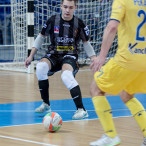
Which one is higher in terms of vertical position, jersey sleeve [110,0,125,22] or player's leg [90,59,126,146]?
jersey sleeve [110,0,125,22]

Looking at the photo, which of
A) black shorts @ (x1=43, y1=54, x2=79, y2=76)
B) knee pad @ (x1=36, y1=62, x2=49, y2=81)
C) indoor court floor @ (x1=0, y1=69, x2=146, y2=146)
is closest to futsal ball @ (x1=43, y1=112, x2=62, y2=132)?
indoor court floor @ (x1=0, y1=69, x2=146, y2=146)

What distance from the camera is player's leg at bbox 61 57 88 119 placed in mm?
5785

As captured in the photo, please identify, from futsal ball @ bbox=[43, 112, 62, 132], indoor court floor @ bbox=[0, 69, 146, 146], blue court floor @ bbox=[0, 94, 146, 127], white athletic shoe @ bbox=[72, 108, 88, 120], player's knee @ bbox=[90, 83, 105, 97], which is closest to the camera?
player's knee @ bbox=[90, 83, 105, 97]

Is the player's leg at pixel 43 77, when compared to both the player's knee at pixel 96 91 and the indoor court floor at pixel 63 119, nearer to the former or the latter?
the indoor court floor at pixel 63 119

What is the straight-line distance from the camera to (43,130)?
199 inches

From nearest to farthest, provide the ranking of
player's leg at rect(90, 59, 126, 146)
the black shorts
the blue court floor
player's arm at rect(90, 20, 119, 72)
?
1. player's arm at rect(90, 20, 119, 72)
2. player's leg at rect(90, 59, 126, 146)
3. the blue court floor
4. the black shorts

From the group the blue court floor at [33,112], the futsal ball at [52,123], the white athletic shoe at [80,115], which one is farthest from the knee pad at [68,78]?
the futsal ball at [52,123]

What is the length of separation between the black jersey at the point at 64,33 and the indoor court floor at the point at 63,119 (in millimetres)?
882

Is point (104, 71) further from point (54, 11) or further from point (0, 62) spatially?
point (0, 62)

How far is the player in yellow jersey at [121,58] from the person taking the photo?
3752 mm

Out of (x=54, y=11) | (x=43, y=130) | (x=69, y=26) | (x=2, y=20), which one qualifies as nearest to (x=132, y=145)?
(x=43, y=130)

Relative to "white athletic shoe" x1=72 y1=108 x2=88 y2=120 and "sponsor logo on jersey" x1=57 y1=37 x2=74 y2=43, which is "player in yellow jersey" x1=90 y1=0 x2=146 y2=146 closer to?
"white athletic shoe" x1=72 y1=108 x2=88 y2=120

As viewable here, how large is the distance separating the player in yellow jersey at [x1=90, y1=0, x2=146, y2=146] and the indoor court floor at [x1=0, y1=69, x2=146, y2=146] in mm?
575

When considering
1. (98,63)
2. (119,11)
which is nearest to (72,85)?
(98,63)
